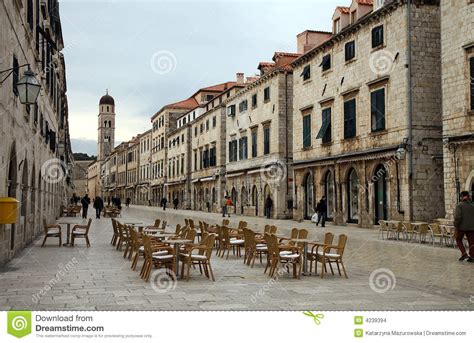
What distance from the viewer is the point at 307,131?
31062 mm

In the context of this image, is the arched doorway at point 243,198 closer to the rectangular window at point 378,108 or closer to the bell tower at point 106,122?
the rectangular window at point 378,108

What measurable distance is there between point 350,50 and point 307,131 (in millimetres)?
6238

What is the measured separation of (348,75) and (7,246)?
64.4ft

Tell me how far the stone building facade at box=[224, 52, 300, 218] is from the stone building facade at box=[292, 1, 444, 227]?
171 inches

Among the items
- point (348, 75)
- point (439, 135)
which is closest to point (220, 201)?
point (348, 75)

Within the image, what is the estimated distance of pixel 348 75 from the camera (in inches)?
1044

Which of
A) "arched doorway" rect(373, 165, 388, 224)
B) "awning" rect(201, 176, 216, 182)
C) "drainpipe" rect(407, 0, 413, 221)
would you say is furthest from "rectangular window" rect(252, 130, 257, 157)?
"drainpipe" rect(407, 0, 413, 221)

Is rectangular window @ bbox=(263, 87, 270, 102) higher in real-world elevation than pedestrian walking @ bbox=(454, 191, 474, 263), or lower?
higher

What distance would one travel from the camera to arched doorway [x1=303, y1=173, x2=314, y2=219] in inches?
1208

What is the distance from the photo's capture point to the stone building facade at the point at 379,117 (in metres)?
22.1

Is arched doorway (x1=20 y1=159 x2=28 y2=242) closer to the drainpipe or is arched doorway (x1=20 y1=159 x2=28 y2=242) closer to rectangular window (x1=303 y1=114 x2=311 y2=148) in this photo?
the drainpipe

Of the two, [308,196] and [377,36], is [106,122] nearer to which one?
[308,196]
